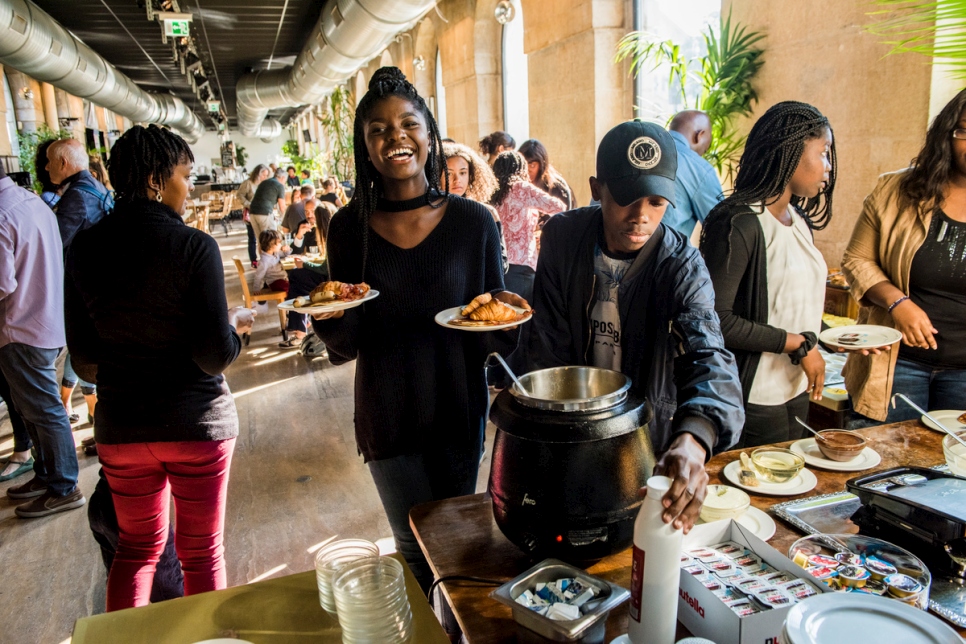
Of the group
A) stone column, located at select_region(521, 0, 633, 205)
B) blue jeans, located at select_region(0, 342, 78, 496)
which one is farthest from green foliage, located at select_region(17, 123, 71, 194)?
blue jeans, located at select_region(0, 342, 78, 496)

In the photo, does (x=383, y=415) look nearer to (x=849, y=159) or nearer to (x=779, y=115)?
(x=779, y=115)

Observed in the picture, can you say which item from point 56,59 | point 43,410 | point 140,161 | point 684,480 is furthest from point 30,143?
point 684,480

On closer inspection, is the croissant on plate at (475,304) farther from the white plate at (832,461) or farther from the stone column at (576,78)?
the stone column at (576,78)

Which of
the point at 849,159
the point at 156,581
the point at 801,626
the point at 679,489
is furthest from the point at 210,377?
the point at 849,159

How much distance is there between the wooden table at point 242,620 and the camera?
1144mm

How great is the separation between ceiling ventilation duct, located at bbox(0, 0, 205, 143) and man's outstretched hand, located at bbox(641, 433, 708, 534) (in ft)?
30.6

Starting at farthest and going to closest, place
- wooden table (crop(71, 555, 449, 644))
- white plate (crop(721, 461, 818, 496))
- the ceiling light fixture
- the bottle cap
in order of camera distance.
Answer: the ceiling light fixture, white plate (crop(721, 461, 818, 496)), wooden table (crop(71, 555, 449, 644)), the bottle cap

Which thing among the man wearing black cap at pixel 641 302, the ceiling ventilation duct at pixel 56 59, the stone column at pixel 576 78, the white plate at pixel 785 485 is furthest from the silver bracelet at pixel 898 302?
the ceiling ventilation duct at pixel 56 59

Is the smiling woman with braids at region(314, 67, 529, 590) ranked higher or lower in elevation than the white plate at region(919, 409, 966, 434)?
higher

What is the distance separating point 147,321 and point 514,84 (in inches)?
328

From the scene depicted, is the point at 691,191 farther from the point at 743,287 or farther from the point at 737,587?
the point at 737,587

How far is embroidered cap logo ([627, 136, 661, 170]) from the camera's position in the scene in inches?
52.7

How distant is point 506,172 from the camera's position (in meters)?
4.42

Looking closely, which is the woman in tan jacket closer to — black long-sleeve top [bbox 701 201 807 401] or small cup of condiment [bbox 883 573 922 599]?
black long-sleeve top [bbox 701 201 807 401]
